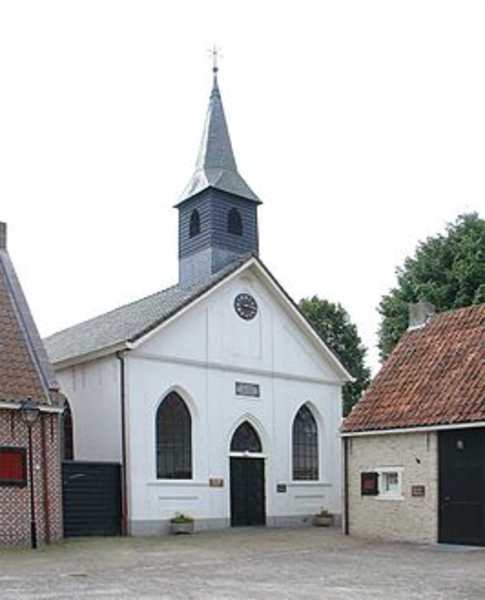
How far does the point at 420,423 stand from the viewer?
66.8 ft

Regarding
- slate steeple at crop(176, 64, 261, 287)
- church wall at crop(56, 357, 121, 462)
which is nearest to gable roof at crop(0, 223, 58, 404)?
church wall at crop(56, 357, 121, 462)

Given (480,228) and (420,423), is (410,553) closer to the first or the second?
(420,423)

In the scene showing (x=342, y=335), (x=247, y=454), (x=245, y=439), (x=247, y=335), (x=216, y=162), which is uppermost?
(x=216, y=162)

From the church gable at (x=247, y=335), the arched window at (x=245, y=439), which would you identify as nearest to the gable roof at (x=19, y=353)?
the church gable at (x=247, y=335)

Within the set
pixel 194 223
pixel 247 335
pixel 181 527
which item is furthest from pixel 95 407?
pixel 194 223

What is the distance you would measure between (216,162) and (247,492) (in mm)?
11083

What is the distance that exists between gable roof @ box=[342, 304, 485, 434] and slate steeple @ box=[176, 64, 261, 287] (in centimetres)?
672

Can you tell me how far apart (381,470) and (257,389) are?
6478 mm

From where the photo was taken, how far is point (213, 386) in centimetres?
2591

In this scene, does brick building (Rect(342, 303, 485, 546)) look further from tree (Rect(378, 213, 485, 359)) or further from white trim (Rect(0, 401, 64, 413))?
tree (Rect(378, 213, 485, 359))

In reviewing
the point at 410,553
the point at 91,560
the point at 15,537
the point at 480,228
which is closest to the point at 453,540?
the point at 410,553

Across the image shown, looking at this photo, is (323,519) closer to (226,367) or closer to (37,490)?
(226,367)

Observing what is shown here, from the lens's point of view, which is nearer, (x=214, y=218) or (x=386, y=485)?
(x=386, y=485)

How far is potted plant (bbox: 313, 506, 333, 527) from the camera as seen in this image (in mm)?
27297
